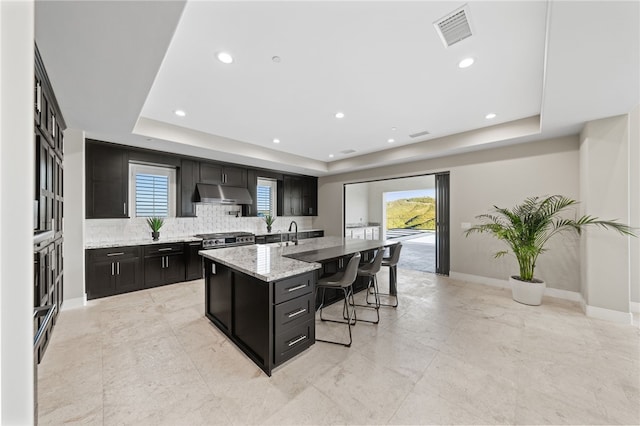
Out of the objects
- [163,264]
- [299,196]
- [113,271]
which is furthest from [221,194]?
[299,196]

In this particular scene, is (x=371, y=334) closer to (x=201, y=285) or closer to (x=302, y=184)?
(x=201, y=285)

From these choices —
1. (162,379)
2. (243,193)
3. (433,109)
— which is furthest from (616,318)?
(243,193)

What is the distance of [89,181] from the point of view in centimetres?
391

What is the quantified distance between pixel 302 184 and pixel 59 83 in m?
5.52

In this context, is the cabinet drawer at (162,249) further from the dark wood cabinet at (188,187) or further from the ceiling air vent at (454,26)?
the ceiling air vent at (454,26)

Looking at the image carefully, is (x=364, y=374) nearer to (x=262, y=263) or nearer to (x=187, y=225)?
(x=262, y=263)

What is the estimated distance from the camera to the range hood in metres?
5.03

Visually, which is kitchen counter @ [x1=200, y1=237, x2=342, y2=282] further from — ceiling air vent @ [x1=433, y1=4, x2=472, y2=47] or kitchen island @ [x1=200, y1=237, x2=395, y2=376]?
ceiling air vent @ [x1=433, y1=4, x2=472, y2=47]

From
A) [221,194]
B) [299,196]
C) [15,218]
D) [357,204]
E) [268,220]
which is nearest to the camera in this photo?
[15,218]

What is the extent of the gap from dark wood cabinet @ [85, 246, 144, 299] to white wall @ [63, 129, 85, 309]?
197mm

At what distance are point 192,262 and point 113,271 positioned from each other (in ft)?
3.89

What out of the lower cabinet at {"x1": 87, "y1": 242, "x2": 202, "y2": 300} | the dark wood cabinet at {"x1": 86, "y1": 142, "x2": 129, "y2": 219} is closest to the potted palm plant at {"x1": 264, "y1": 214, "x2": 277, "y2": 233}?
the lower cabinet at {"x1": 87, "y1": 242, "x2": 202, "y2": 300}

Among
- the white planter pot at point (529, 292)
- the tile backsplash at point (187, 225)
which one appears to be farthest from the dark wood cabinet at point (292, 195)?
the white planter pot at point (529, 292)

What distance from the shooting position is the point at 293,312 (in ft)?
7.17
